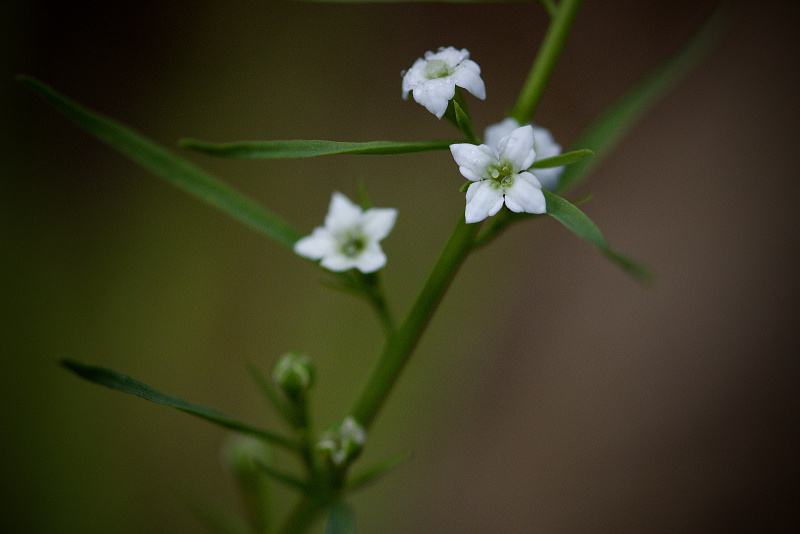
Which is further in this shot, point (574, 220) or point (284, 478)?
point (284, 478)

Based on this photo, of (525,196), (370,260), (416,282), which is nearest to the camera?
(525,196)

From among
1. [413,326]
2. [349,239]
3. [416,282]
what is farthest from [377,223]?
[416,282]

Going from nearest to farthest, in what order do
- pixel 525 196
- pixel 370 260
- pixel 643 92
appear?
pixel 525 196 < pixel 370 260 < pixel 643 92

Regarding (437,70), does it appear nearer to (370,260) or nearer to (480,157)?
(480,157)

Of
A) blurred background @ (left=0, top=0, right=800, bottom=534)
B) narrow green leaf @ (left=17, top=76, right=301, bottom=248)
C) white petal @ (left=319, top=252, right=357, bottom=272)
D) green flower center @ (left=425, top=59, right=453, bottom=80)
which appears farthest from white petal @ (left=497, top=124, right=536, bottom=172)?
blurred background @ (left=0, top=0, right=800, bottom=534)

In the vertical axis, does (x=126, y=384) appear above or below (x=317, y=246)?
below

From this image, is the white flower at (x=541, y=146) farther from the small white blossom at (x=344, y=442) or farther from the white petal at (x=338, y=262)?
the small white blossom at (x=344, y=442)
